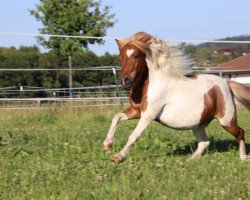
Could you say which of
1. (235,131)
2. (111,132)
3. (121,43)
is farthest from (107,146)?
(235,131)

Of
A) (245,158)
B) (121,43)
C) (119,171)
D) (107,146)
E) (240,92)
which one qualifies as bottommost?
(245,158)

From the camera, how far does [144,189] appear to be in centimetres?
466

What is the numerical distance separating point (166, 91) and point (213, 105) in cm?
61

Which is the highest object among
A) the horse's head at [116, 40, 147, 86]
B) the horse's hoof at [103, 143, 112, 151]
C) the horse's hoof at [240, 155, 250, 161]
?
the horse's head at [116, 40, 147, 86]

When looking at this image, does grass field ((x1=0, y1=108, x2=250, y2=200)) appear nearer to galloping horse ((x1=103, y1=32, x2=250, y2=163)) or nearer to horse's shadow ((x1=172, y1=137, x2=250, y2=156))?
horse's shadow ((x1=172, y1=137, x2=250, y2=156))

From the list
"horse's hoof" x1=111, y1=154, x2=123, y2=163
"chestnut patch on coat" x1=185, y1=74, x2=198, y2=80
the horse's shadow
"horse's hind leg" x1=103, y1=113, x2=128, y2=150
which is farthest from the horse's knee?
"horse's hoof" x1=111, y1=154, x2=123, y2=163

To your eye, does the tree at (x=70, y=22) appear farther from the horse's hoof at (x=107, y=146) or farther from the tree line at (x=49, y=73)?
the horse's hoof at (x=107, y=146)

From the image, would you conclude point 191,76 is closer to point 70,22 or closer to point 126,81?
point 126,81

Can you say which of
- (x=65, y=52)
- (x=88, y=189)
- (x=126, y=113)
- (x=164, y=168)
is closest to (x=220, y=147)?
(x=126, y=113)

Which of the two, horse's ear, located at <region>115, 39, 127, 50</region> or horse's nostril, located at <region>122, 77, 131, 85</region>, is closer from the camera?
horse's nostril, located at <region>122, 77, 131, 85</region>

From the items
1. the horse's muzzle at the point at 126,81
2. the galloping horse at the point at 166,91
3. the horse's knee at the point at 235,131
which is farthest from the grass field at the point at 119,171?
the horse's muzzle at the point at 126,81

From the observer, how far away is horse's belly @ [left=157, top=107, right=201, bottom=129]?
6.38 meters

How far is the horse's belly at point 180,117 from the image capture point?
638 cm

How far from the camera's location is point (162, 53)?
658cm
